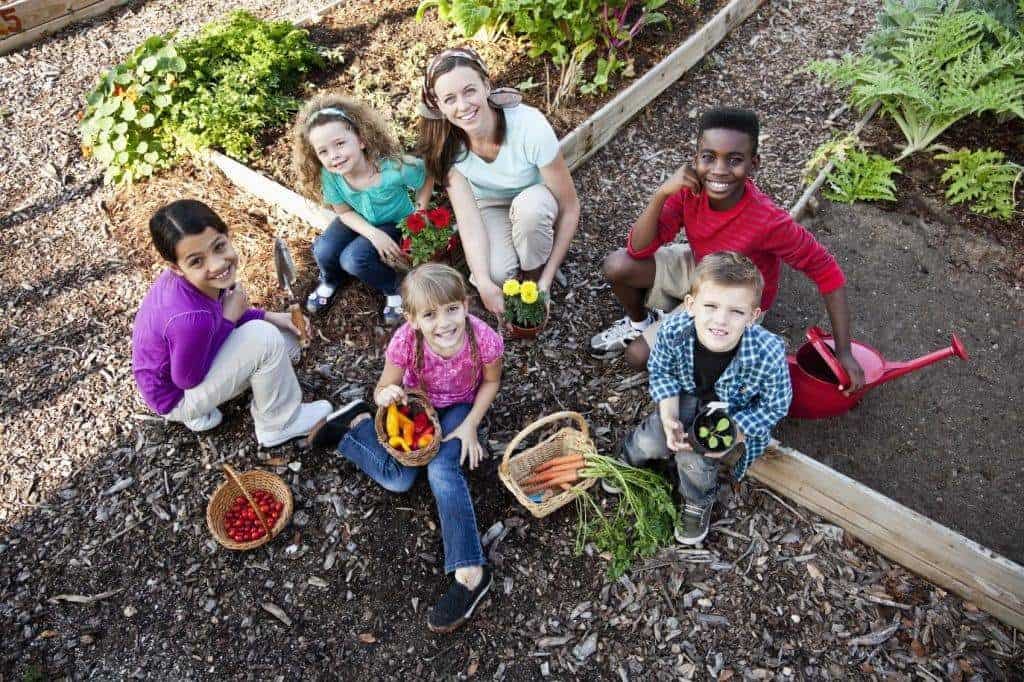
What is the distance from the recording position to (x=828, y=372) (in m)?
2.87

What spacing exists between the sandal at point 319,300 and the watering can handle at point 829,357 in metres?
2.62

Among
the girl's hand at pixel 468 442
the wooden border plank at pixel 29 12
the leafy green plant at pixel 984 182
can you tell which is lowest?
the girl's hand at pixel 468 442

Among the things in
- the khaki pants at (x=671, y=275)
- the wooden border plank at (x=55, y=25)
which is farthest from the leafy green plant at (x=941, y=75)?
the wooden border plank at (x=55, y=25)

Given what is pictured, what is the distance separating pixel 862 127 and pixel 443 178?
319 cm

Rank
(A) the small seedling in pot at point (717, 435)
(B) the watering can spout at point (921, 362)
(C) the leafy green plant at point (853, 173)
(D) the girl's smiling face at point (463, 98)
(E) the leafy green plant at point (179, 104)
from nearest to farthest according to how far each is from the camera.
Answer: (A) the small seedling in pot at point (717, 435) < (B) the watering can spout at point (921, 362) < (D) the girl's smiling face at point (463, 98) < (C) the leafy green plant at point (853, 173) < (E) the leafy green plant at point (179, 104)

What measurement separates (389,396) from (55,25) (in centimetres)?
563

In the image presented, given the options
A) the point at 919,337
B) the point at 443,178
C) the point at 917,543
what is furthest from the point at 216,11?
the point at 917,543

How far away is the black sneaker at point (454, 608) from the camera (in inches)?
102

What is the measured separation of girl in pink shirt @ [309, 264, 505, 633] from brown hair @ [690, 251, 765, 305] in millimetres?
965

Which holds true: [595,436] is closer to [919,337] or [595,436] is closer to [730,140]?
[730,140]

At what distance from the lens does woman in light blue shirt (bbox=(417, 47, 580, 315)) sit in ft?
10.5

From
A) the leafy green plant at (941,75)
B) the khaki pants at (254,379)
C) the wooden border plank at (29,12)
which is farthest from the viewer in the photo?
the wooden border plank at (29,12)

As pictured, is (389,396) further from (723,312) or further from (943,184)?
(943,184)

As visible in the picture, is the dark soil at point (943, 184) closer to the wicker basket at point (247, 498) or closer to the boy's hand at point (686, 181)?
the boy's hand at point (686, 181)
